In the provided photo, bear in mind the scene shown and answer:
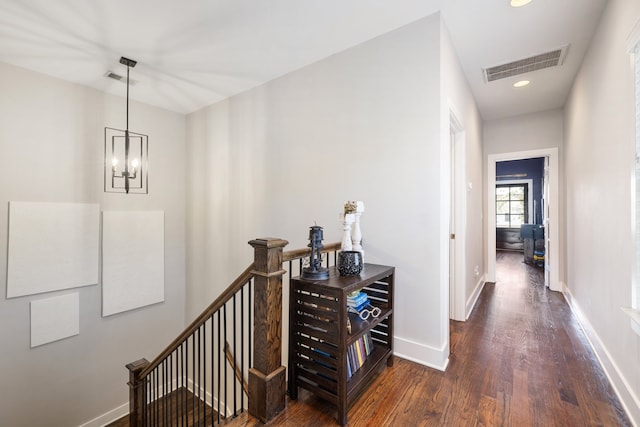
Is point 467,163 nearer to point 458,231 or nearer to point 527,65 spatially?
point 458,231

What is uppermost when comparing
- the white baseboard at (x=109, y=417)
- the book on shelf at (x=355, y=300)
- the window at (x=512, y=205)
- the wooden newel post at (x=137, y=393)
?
the window at (x=512, y=205)

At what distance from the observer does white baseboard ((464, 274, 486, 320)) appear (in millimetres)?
3225

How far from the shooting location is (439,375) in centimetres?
205

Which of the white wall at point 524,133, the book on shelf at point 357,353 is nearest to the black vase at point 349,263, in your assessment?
the book on shelf at point 357,353

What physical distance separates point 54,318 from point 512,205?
11.1 metres

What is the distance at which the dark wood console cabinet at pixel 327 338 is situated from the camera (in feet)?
5.14

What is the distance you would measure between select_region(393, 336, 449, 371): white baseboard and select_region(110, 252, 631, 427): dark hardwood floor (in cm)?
5

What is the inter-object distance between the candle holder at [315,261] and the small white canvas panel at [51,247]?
3.38 m

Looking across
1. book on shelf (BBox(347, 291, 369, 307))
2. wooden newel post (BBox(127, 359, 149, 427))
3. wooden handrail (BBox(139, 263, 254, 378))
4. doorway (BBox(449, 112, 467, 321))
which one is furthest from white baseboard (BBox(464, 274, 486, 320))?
wooden newel post (BBox(127, 359, 149, 427))

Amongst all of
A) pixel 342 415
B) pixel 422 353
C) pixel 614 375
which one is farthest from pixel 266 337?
pixel 614 375

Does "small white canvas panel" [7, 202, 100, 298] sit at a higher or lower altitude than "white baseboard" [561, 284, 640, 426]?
higher

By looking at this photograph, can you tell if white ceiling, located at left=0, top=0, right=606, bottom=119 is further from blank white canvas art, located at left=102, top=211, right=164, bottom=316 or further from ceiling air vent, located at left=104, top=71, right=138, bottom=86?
blank white canvas art, located at left=102, top=211, right=164, bottom=316

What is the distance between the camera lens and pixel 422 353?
220 centimetres

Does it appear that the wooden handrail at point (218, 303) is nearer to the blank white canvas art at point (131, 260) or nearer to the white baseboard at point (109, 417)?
the blank white canvas art at point (131, 260)
